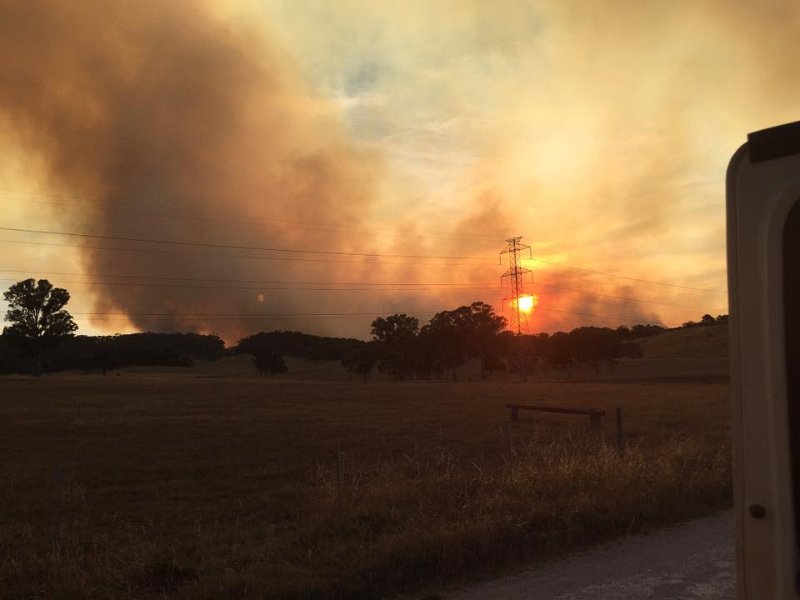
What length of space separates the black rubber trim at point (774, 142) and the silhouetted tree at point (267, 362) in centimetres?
14622

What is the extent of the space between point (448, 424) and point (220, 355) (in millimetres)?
175060

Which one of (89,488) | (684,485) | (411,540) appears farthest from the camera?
(89,488)

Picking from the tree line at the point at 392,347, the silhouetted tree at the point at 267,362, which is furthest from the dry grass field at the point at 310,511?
the silhouetted tree at the point at 267,362

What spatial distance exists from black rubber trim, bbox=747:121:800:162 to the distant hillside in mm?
130605

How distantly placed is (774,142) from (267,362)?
14643cm

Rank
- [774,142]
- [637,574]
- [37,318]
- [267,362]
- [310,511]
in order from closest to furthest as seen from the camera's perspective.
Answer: [774,142], [637,574], [310,511], [37,318], [267,362]

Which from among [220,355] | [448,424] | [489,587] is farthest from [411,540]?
[220,355]

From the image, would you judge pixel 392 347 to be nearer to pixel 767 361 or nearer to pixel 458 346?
pixel 458 346

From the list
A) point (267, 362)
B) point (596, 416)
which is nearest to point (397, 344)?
point (267, 362)

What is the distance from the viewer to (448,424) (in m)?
26.4

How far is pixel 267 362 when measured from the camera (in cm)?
14438

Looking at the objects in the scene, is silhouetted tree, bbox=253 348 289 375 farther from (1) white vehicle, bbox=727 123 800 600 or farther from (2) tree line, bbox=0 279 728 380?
(1) white vehicle, bbox=727 123 800 600

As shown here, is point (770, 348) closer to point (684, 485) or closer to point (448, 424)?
point (684, 485)

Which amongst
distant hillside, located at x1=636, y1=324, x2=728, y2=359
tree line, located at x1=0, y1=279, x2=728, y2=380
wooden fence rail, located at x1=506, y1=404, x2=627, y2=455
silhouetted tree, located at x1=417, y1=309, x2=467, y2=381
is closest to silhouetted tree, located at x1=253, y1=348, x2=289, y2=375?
tree line, located at x1=0, y1=279, x2=728, y2=380
